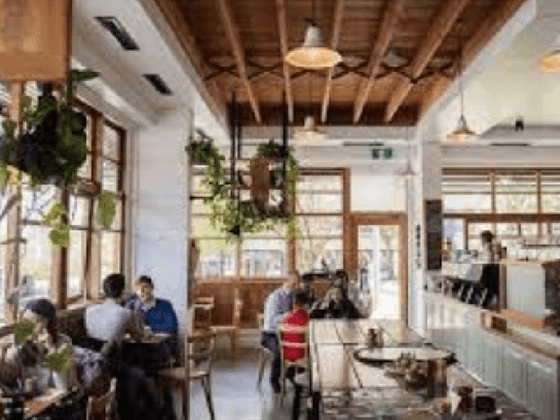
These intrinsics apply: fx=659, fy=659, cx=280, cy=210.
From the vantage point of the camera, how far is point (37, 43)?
2.63m

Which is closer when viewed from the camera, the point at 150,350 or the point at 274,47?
the point at 150,350

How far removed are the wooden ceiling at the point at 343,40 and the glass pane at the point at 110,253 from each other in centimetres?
212

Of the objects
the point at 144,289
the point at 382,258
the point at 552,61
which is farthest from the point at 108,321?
the point at 382,258

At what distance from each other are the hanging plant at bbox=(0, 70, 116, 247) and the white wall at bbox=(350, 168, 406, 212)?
9416 mm

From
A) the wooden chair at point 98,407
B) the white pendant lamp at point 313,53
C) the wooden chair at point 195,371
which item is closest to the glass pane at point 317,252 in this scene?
the wooden chair at point 195,371

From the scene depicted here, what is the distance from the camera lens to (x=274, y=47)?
6.98 meters

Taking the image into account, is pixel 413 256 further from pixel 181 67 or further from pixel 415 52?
pixel 181 67

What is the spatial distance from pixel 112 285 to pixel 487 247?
443 centimetres

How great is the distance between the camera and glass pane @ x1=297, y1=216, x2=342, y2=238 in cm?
1209

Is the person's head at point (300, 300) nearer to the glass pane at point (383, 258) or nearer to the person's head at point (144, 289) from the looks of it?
the person's head at point (144, 289)

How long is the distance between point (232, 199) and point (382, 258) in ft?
17.6

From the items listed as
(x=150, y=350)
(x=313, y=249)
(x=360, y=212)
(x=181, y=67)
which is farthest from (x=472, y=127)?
(x=150, y=350)

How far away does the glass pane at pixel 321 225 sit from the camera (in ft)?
39.7

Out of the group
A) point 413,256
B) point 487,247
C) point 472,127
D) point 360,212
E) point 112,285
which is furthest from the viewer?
point 360,212
